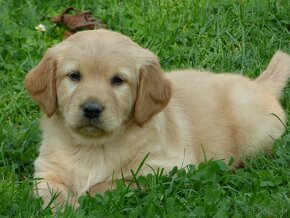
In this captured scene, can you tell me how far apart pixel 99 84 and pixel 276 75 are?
1.98 m

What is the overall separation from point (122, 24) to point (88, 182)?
2.58 metres

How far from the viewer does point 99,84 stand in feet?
15.3

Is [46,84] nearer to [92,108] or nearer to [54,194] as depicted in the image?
[92,108]

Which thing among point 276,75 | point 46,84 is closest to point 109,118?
point 46,84

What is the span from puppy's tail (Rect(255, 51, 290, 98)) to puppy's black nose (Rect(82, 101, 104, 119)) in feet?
6.33

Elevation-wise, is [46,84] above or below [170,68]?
above

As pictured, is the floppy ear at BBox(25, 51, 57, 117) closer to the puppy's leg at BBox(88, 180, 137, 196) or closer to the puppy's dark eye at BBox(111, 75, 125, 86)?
the puppy's dark eye at BBox(111, 75, 125, 86)

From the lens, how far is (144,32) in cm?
698

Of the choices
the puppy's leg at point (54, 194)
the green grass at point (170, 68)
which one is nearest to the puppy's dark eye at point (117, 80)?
the green grass at point (170, 68)

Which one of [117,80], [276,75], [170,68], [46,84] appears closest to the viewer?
[117,80]

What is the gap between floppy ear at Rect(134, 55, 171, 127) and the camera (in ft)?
16.0

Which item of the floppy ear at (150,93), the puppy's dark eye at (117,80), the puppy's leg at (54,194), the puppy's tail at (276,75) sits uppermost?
the puppy's dark eye at (117,80)

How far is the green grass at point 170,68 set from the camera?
452cm

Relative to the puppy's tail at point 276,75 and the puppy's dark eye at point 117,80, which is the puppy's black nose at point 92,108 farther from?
the puppy's tail at point 276,75
